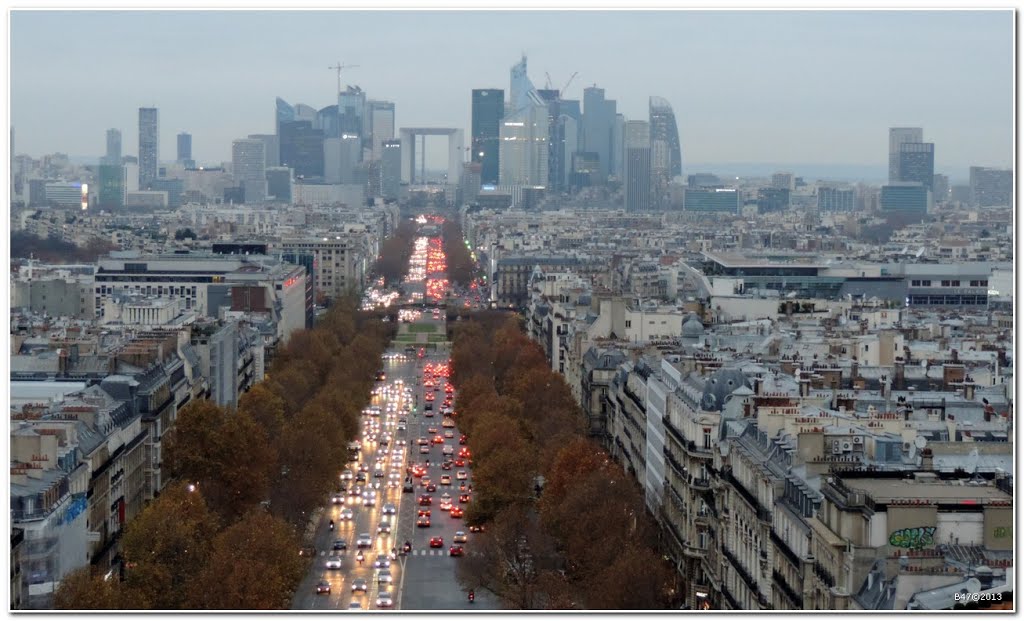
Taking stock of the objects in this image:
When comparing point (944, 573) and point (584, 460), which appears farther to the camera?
point (584, 460)

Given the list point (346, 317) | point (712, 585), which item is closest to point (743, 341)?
point (712, 585)

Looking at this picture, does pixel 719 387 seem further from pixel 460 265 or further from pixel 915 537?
pixel 460 265

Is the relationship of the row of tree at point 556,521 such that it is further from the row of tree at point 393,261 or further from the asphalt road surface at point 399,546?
the row of tree at point 393,261

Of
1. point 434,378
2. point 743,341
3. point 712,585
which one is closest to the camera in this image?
point 712,585

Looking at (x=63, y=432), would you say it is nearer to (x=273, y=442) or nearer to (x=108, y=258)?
(x=273, y=442)

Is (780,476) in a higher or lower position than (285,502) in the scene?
higher

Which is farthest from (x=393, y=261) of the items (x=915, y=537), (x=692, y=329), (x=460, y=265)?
(x=915, y=537)

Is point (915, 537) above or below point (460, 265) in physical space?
above

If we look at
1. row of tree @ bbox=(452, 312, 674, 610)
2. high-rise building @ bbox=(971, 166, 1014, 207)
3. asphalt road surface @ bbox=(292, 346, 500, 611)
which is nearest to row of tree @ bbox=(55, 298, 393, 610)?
asphalt road surface @ bbox=(292, 346, 500, 611)
